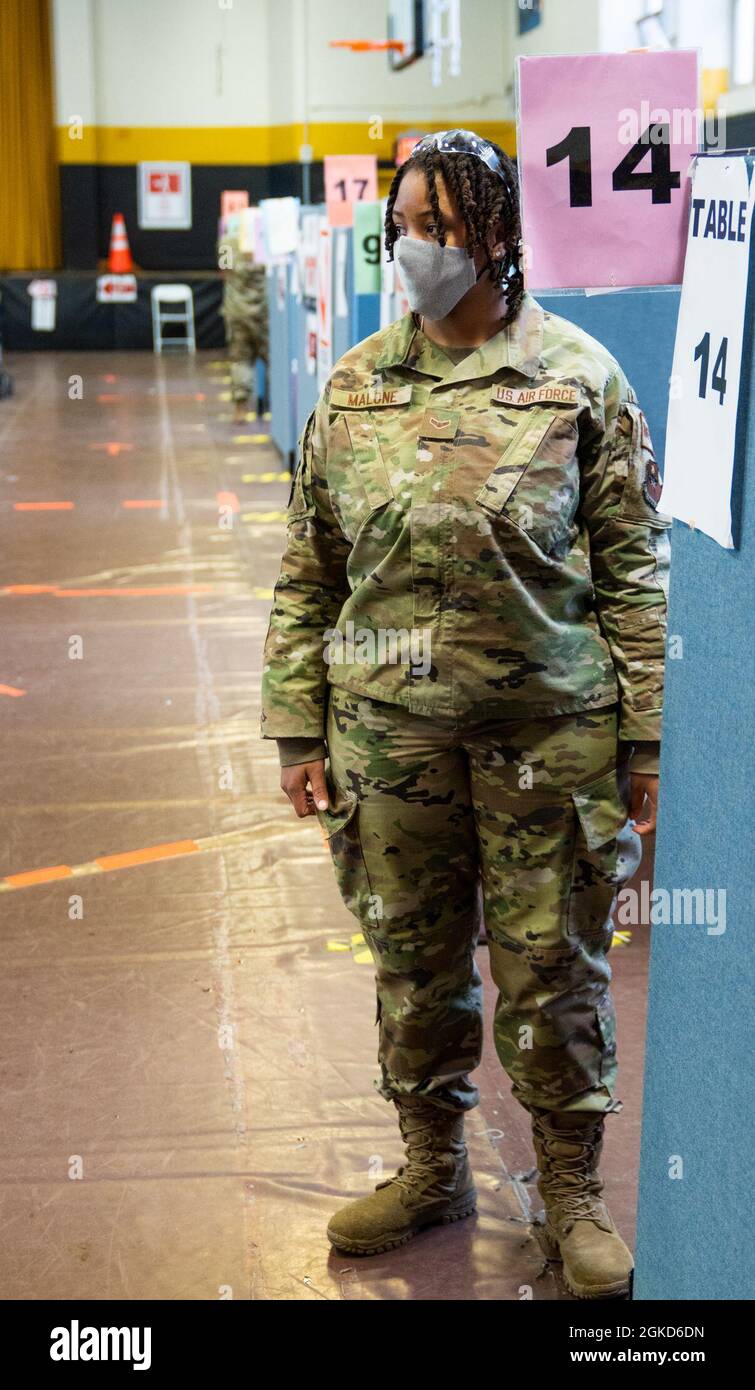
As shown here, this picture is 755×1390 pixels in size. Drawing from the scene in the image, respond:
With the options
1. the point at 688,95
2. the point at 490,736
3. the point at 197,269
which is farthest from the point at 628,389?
the point at 197,269

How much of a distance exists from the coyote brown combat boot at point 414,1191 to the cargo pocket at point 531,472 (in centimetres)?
91

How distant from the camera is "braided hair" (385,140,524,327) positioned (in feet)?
6.26

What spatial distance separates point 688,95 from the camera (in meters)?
2.87

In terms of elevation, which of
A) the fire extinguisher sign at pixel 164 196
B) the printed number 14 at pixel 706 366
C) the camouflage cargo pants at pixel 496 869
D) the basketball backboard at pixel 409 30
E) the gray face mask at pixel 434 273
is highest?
the basketball backboard at pixel 409 30

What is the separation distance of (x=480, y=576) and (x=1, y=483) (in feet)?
26.7

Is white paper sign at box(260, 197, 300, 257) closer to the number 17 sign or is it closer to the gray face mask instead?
the number 17 sign

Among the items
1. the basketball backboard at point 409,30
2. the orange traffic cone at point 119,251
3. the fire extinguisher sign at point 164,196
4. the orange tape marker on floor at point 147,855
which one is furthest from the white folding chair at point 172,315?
the orange tape marker on floor at point 147,855

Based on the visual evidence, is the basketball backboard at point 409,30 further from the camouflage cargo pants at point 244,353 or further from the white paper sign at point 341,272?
the white paper sign at point 341,272

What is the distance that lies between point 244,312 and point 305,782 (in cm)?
1063

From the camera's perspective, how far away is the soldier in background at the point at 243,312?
12.1 metres

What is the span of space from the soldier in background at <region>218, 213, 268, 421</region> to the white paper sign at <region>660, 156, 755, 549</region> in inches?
408

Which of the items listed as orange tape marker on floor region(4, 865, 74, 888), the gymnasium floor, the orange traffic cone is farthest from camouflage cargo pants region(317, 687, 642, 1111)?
the orange traffic cone

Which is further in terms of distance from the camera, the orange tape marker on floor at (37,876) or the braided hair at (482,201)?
the orange tape marker on floor at (37,876)
